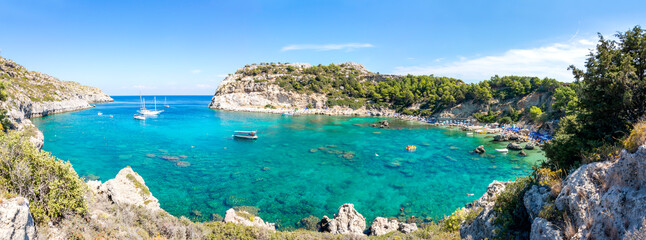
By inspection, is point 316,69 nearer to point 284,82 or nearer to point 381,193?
point 284,82

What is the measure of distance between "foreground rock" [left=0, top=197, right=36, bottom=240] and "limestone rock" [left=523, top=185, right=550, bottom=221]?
14.5 metres

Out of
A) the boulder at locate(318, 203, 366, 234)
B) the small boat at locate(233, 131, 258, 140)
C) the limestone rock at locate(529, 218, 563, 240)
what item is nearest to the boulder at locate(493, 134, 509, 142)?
the boulder at locate(318, 203, 366, 234)

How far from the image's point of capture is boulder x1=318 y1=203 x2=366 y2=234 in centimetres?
1812

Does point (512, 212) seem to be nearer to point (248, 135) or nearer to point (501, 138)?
point (248, 135)

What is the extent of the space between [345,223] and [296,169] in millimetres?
15259

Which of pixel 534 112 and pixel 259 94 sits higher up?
pixel 259 94

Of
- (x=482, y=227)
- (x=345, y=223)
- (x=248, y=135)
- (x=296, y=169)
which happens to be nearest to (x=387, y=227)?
(x=345, y=223)

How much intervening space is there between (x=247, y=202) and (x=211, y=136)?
114 ft

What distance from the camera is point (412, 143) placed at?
49.0 m

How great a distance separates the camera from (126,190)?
56.3 ft

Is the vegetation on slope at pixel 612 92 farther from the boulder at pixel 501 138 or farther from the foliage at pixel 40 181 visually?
the boulder at pixel 501 138

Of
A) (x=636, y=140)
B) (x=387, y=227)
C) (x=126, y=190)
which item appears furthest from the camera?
(x=387, y=227)

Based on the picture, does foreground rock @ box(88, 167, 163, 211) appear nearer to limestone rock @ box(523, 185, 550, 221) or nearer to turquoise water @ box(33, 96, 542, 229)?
turquoise water @ box(33, 96, 542, 229)

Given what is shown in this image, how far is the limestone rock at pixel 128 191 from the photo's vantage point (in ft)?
50.2
